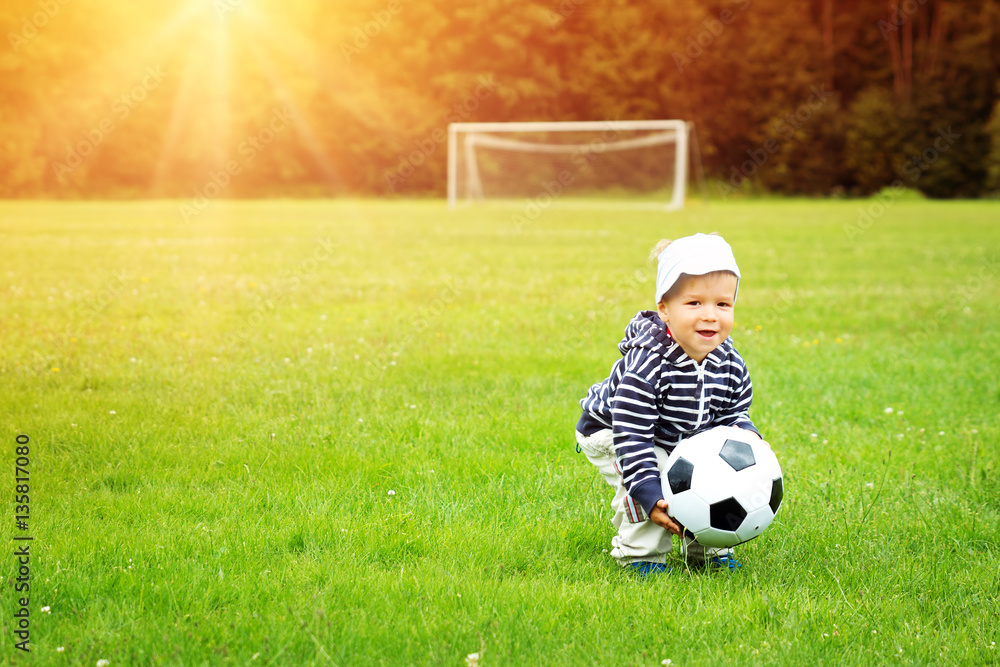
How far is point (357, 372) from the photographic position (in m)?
6.39

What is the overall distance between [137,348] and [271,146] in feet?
116

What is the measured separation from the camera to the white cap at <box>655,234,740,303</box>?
3229 mm

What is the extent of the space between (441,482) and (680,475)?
1387 millimetres

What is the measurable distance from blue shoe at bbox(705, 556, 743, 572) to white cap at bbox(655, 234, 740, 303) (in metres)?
1.03

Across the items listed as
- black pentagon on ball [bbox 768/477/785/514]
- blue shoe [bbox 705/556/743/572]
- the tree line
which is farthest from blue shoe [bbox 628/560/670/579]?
the tree line

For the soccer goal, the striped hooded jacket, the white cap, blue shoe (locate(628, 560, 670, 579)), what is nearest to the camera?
the white cap

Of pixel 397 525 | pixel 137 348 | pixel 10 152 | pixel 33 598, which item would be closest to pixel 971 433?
pixel 397 525

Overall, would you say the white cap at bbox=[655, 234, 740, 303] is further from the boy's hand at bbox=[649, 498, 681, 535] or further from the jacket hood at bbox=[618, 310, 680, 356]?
the boy's hand at bbox=[649, 498, 681, 535]

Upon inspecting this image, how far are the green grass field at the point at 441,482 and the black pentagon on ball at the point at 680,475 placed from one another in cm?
36

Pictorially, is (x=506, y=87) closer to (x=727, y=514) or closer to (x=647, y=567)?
(x=647, y=567)

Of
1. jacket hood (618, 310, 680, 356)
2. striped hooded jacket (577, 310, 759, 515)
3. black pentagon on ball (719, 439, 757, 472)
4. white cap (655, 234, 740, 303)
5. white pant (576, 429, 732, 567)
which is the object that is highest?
white cap (655, 234, 740, 303)

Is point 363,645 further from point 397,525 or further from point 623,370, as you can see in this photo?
point 623,370

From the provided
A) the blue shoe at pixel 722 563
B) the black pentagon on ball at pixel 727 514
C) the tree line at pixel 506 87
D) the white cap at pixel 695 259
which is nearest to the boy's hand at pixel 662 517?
the black pentagon on ball at pixel 727 514

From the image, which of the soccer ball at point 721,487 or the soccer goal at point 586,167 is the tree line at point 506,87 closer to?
the soccer goal at point 586,167
